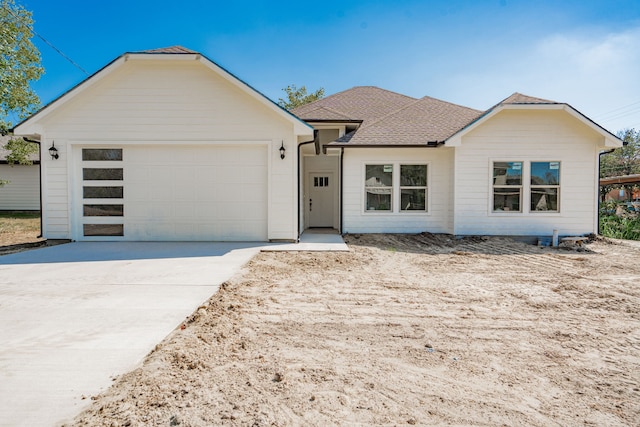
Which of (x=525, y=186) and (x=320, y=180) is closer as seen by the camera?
(x=525, y=186)

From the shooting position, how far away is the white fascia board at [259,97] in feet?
27.8

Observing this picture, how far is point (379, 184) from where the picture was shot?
1097 cm

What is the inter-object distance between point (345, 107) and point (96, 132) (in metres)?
8.97

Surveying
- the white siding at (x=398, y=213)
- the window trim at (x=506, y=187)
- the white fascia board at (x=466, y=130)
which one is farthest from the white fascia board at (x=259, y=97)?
the window trim at (x=506, y=187)

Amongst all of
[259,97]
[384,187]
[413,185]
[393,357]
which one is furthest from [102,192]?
[413,185]

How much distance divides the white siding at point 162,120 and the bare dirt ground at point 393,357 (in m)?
4.74

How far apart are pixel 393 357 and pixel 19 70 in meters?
22.2

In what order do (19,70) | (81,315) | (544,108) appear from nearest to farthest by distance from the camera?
(81,315), (544,108), (19,70)

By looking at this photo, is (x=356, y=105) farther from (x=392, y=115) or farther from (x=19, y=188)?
(x=19, y=188)

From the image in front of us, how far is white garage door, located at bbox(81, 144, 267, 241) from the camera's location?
905 cm

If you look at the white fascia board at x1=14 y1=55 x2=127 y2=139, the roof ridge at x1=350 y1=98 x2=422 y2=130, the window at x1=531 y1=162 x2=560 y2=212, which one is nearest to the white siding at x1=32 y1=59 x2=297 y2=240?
the white fascia board at x1=14 y1=55 x2=127 y2=139

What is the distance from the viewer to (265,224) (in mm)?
9141

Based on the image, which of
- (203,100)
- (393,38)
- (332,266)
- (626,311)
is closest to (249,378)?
(332,266)

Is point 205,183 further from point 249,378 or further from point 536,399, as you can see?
point 536,399
